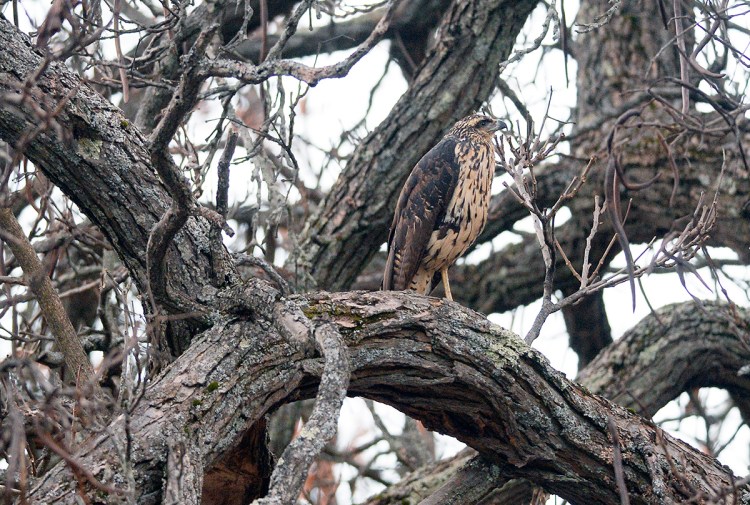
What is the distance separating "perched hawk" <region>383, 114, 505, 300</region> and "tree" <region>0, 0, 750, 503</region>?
44 cm

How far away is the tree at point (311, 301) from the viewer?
2.58 meters

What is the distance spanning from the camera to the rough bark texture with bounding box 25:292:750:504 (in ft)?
9.68

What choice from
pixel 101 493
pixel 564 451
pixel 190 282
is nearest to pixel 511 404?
pixel 564 451

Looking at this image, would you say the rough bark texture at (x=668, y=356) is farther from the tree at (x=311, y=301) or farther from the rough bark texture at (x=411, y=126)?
the rough bark texture at (x=411, y=126)

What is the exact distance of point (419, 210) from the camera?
4.97m

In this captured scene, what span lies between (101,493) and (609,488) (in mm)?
2083

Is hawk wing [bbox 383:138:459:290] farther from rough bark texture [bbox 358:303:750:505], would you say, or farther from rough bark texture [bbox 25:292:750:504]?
rough bark texture [bbox 25:292:750:504]

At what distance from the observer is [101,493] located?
2.55 meters

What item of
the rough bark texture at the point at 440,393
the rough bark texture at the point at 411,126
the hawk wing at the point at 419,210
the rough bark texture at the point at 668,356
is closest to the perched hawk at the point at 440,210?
the hawk wing at the point at 419,210

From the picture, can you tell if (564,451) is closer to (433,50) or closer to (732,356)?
(732,356)

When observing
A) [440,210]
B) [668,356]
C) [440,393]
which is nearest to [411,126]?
[440,210]

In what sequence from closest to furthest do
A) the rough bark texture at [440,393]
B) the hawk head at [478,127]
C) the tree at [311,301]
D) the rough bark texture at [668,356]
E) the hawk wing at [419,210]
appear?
the tree at [311,301]
the rough bark texture at [440,393]
the hawk wing at [419,210]
the hawk head at [478,127]
the rough bark texture at [668,356]

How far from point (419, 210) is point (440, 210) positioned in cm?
13

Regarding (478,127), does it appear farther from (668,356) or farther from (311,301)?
(311,301)
